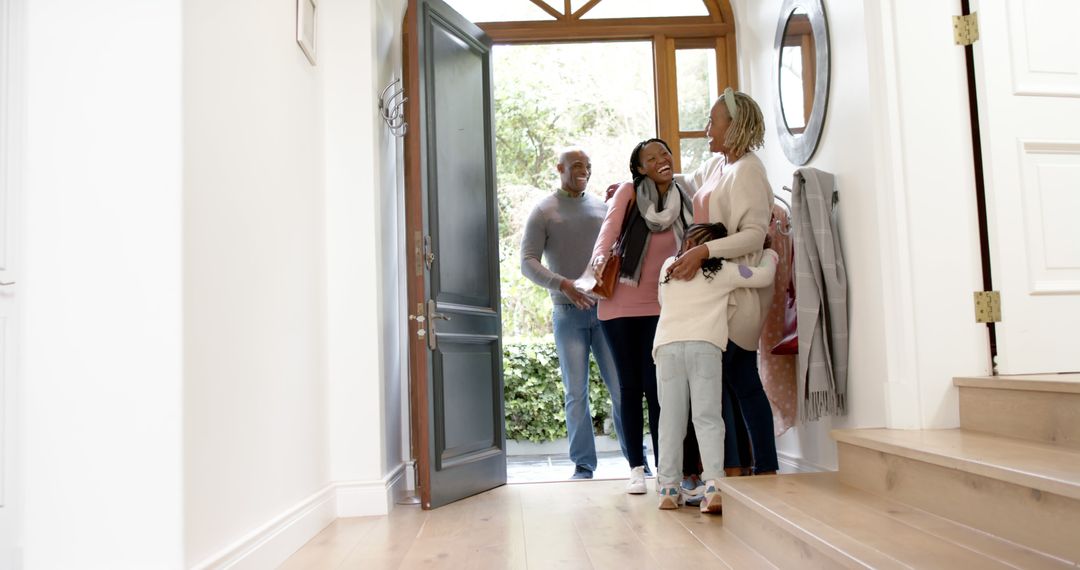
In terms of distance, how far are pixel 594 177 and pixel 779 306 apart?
683 cm

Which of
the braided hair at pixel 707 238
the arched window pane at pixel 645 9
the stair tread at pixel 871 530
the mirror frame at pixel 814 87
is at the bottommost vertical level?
the stair tread at pixel 871 530

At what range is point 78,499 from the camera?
1797 mm

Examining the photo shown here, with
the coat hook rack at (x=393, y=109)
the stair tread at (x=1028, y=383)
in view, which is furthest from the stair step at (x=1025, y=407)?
the coat hook rack at (x=393, y=109)

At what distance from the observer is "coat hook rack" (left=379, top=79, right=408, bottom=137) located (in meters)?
3.54

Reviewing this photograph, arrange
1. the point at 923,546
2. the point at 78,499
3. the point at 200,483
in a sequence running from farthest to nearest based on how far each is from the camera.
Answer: the point at 200,483, the point at 78,499, the point at 923,546

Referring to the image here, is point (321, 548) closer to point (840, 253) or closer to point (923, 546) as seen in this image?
point (923, 546)

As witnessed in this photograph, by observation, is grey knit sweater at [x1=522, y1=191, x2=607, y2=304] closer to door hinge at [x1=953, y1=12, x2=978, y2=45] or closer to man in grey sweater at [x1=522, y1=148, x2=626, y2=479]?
man in grey sweater at [x1=522, y1=148, x2=626, y2=479]

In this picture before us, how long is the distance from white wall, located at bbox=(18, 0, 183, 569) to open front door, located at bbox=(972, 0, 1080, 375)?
7.46ft

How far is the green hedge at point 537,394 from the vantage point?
6.02 m

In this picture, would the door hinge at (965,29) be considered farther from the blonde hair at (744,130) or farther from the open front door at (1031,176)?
the blonde hair at (744,130)

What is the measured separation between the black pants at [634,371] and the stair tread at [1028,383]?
1140 mm

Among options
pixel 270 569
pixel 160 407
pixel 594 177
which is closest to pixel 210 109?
pixel 160 407

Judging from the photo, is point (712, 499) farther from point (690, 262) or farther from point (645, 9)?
point (645, 9)

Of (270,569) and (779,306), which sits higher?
(779,306)
